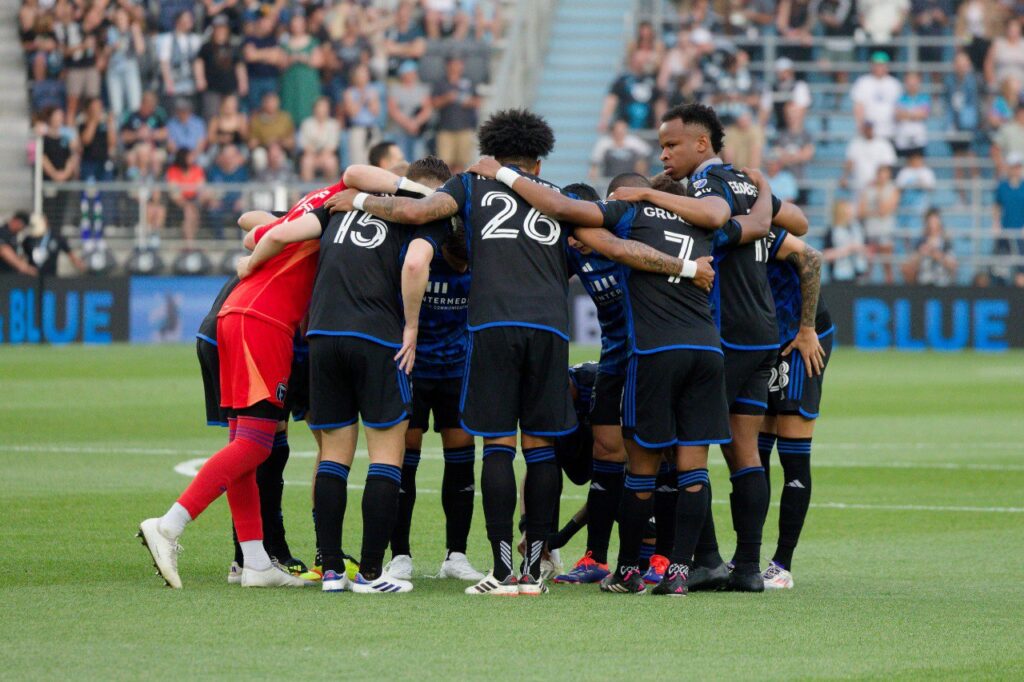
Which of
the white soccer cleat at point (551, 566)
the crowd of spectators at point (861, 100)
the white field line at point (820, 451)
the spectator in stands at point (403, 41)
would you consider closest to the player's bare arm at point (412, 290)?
the white soccer cleat at point (551, 566)

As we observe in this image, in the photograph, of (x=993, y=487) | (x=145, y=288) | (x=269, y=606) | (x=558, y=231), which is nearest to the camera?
(x=269, y=606)

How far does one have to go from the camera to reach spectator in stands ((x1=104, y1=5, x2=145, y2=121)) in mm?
30094

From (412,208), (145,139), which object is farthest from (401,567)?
(145,139)

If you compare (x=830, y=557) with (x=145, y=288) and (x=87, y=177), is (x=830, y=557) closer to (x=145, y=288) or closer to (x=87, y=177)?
(x=145, y=288)

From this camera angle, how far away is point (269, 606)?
23.7 ft

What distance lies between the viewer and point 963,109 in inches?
1190

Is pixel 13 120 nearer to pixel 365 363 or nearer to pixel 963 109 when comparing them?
pixel 963 109

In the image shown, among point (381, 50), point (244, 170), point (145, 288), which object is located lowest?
point (145, 288)

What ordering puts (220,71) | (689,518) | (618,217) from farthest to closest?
(220,71), (618,217), (689,518)

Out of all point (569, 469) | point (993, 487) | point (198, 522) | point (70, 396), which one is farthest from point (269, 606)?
point (70, 396)

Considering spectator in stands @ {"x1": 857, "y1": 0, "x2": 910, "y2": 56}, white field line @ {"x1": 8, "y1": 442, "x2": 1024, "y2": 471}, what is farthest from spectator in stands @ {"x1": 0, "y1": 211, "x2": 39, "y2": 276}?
spectator in stands @ {"x1": 857, "y1": 0, "x2": 910, "y2": 56}

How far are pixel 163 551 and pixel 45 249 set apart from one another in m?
20.6

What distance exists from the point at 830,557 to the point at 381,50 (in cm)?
2281

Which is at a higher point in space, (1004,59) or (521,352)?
(1004,59)
